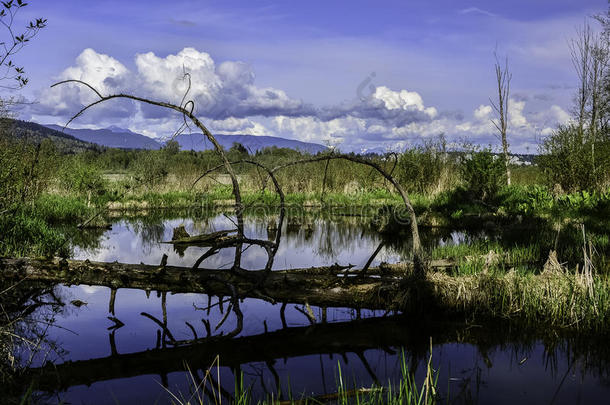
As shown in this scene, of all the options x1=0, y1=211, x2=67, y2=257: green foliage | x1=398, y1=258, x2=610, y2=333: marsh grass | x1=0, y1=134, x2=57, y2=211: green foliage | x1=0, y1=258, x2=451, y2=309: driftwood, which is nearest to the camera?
x1=398, y1=258, x2=610, y2=333: marsh grass

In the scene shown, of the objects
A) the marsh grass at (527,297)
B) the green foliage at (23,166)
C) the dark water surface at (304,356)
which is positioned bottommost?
the dark water surface at (304,356)

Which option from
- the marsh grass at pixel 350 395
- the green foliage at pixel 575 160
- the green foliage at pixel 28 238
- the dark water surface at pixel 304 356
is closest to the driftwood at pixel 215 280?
the dark water surface at pixel 304 356

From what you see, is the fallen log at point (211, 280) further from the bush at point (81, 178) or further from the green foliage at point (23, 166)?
the bush at point (81, 178)

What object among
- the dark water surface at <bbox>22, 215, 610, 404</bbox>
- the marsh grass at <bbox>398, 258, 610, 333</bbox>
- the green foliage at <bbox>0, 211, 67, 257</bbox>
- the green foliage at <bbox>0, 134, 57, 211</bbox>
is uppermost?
the green foliage at <bbox>0, 134, 57, 211</bbox>

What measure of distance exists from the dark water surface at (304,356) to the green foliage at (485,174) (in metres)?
13.3

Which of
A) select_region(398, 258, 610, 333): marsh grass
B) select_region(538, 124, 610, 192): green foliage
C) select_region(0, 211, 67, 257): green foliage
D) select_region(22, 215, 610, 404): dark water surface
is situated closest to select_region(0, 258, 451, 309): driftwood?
select_region(22, 215, 610, 404): dark water surface

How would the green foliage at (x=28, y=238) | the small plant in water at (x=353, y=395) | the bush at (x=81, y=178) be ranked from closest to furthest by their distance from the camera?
→ the small plant in water at (x=353, y=395) < the green foliage at (x=28, y=238) < the bush at (x=81, y=178)

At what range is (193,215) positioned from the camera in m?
20.7

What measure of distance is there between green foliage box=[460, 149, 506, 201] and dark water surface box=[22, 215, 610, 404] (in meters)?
13.3

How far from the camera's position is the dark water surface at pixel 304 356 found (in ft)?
16.3

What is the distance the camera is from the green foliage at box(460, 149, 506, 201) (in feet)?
62.0

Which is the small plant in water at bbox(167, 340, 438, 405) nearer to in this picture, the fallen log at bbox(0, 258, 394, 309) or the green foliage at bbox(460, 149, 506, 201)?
the fallen log at bbox(0, 258, 394, 309)

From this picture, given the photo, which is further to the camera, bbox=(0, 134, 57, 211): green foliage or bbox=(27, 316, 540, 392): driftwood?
bbox=(0, 134, 57, 211): green foliage

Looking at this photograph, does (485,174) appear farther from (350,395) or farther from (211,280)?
(350,395)
